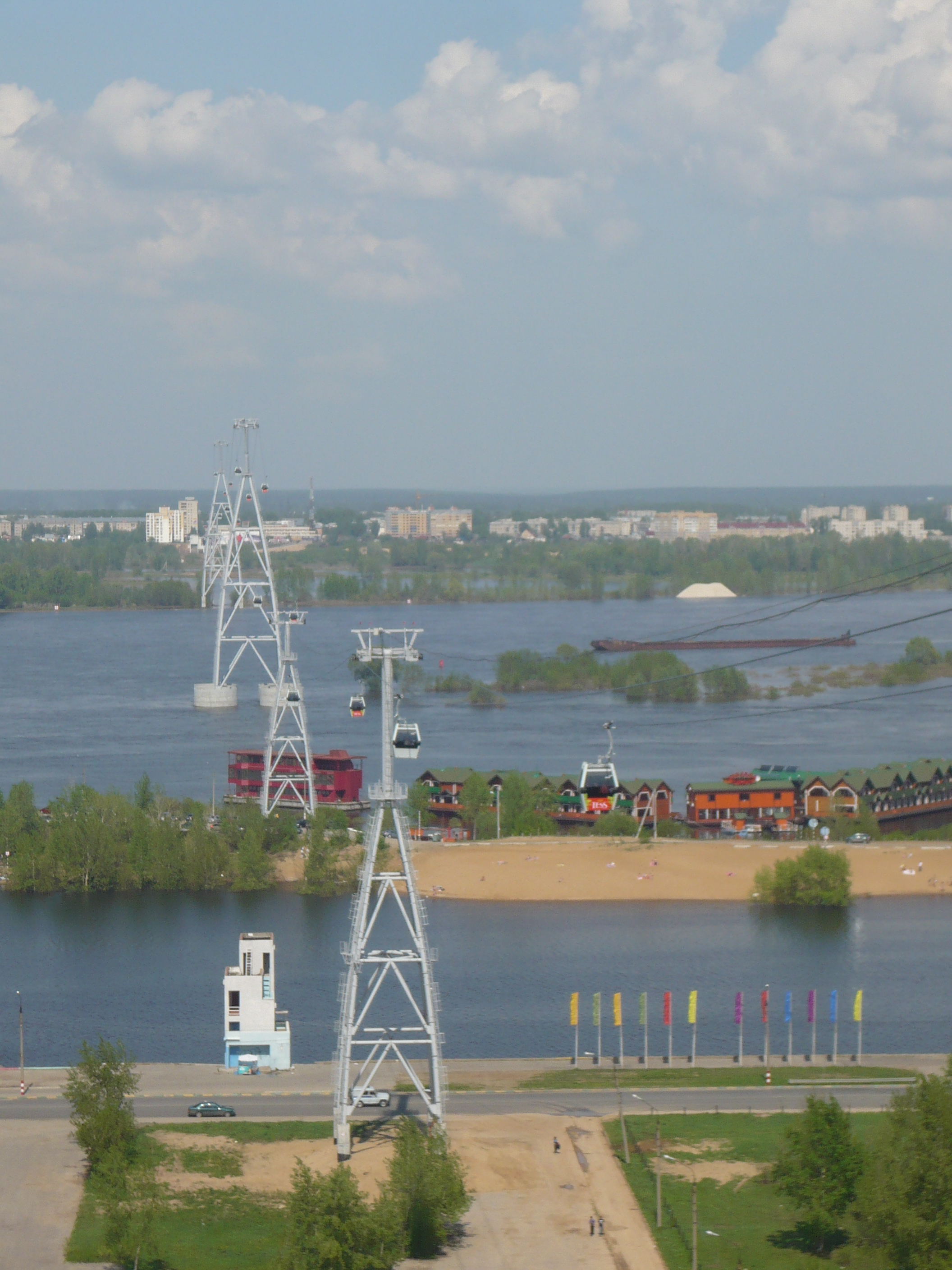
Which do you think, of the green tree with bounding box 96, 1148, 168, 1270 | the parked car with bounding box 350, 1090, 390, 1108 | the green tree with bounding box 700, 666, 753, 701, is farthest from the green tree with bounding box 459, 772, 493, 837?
the green tree with bounding box 700, 666, 753, 701

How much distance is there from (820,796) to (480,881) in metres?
4.25

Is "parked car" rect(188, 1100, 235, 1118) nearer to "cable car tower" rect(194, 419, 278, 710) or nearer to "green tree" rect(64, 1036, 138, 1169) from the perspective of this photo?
"green tree" rect(64, 1036, 138, 1169)

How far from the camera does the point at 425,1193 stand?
7.76 m

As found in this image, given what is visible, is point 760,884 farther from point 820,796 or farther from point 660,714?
point 660,714

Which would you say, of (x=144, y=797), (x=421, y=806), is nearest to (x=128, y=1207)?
(x=144, y=797)

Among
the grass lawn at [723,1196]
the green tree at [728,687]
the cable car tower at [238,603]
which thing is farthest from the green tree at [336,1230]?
the green tree at [728,687]

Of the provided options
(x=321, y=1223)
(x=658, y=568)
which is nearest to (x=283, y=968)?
(x=321, y=1223)

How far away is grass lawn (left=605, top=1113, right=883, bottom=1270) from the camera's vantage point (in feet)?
25.5

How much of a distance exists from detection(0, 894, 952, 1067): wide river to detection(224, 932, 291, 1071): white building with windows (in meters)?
0.69

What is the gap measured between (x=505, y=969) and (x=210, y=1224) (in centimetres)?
557

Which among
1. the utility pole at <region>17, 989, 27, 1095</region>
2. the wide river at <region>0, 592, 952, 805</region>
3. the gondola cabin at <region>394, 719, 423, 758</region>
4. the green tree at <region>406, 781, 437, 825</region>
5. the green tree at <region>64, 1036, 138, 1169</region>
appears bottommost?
the utility pole at <region>17, 989, 27, 1095</region>

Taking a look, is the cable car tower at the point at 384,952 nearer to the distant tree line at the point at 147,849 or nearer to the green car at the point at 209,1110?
the green car at the point at 209,1110

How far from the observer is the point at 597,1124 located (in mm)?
9352

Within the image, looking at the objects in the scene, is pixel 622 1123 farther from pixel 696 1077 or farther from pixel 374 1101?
pixel 696 1077
